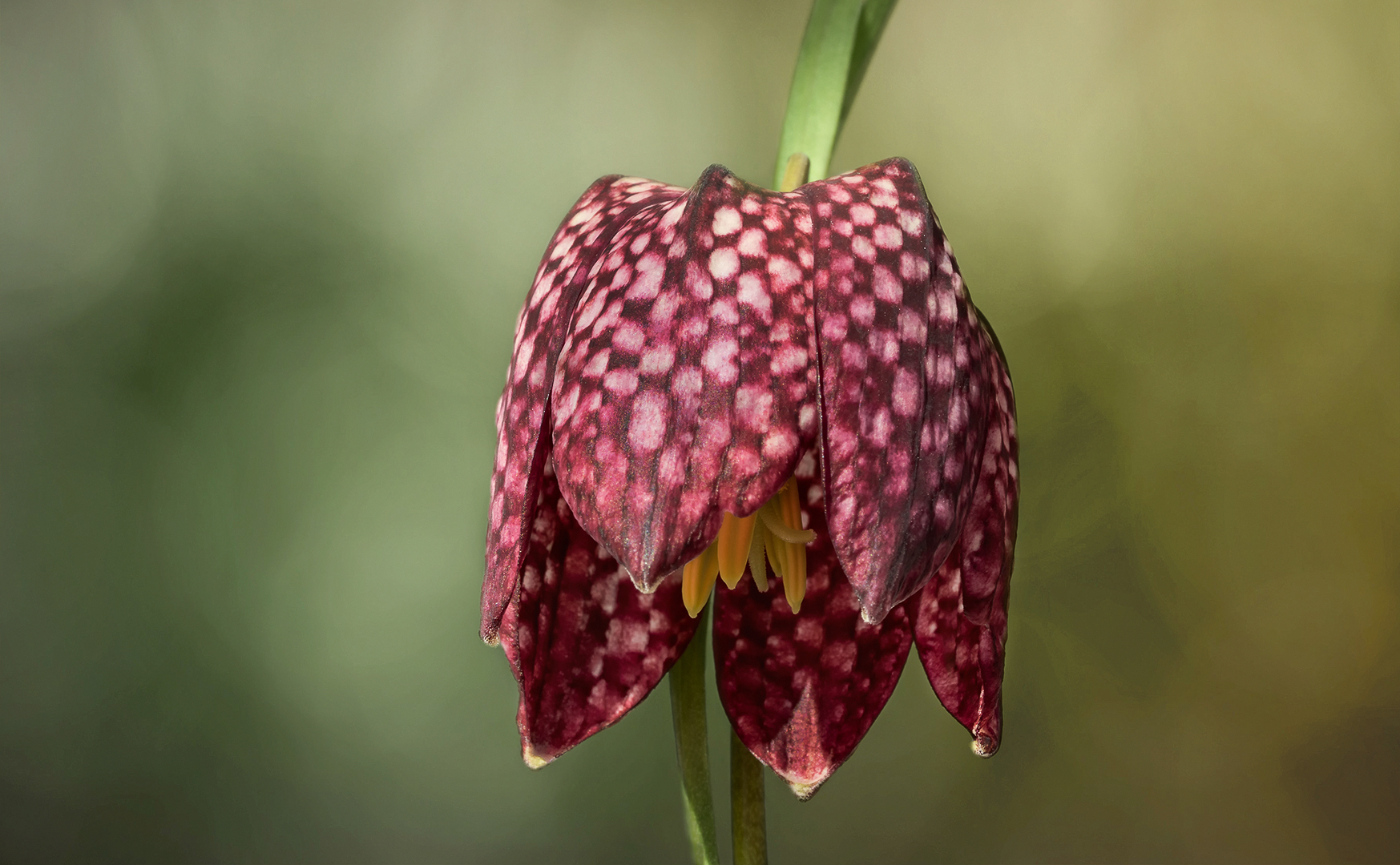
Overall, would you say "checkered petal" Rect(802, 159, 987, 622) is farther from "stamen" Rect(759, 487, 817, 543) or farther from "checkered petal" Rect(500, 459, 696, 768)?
"checkered petal" Rect(500, 459, 696, 768)

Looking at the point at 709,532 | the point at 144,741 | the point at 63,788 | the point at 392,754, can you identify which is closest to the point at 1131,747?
the point at 392,754

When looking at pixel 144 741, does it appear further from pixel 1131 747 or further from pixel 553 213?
pixel 1131 747

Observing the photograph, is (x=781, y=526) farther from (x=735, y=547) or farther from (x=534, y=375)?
(x=534, y=375)

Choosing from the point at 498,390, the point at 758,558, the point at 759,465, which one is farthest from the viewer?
the point at 498,390

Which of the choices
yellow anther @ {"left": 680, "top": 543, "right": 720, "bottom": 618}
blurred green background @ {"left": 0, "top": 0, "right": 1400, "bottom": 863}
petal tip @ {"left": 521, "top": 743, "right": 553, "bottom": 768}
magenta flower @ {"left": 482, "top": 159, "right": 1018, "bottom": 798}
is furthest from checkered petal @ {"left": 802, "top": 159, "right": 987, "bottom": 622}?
blurred green background @ {"left": 0, "top": 0, "right": 1400, "bottom": 863}

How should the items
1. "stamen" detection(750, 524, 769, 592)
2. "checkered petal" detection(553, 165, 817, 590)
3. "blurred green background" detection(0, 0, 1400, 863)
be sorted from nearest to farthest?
"checkered petal" detection(553, 165, 817, 590), "stamen" detection(750, 524, 769, 592), "blurred green background" detection(0, 0, 1400, 863)

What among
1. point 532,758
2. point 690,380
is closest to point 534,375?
point 690,380
